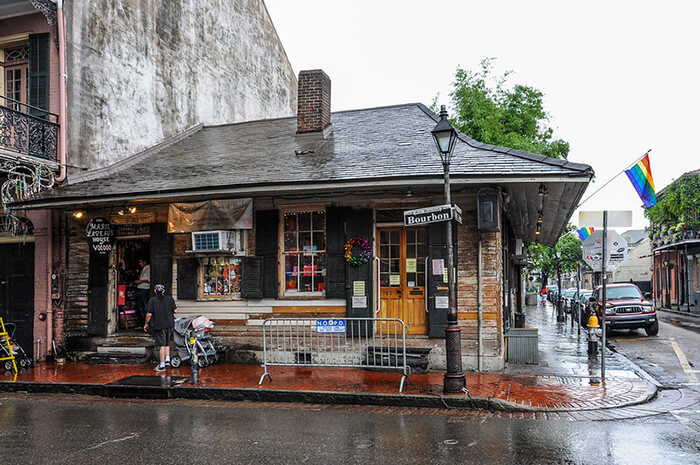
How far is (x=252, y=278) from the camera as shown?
12391 mm

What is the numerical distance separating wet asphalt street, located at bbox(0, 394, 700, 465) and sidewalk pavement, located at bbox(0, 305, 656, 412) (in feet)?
1.22

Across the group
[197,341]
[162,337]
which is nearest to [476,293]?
[197,341]

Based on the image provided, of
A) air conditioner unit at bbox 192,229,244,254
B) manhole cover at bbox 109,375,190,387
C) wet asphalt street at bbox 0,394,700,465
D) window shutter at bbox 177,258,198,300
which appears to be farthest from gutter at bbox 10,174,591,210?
wet asphalt street at bbox 0,394,700,465

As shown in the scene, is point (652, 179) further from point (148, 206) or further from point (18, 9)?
point (18, 9)

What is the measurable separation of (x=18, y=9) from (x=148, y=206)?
5.59 meters

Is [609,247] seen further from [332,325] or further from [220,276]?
[220,276]

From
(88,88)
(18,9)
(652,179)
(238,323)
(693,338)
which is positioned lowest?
(693,338)

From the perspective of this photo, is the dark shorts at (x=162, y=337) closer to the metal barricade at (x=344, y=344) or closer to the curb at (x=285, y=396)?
the curb at (x=285, y=396)

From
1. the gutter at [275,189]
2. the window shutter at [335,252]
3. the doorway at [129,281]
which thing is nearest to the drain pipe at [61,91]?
the gutter at [275,189]

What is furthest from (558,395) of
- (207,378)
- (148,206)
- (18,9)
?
(18,9)

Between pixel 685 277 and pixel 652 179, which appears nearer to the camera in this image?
pixel 652 179

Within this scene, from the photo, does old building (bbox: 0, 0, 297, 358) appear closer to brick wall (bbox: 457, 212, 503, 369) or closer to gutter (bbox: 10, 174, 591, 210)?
gutter (bbox: 10, 174, 591, 210)

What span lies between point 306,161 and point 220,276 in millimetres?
3103

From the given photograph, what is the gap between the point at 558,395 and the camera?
897cm
